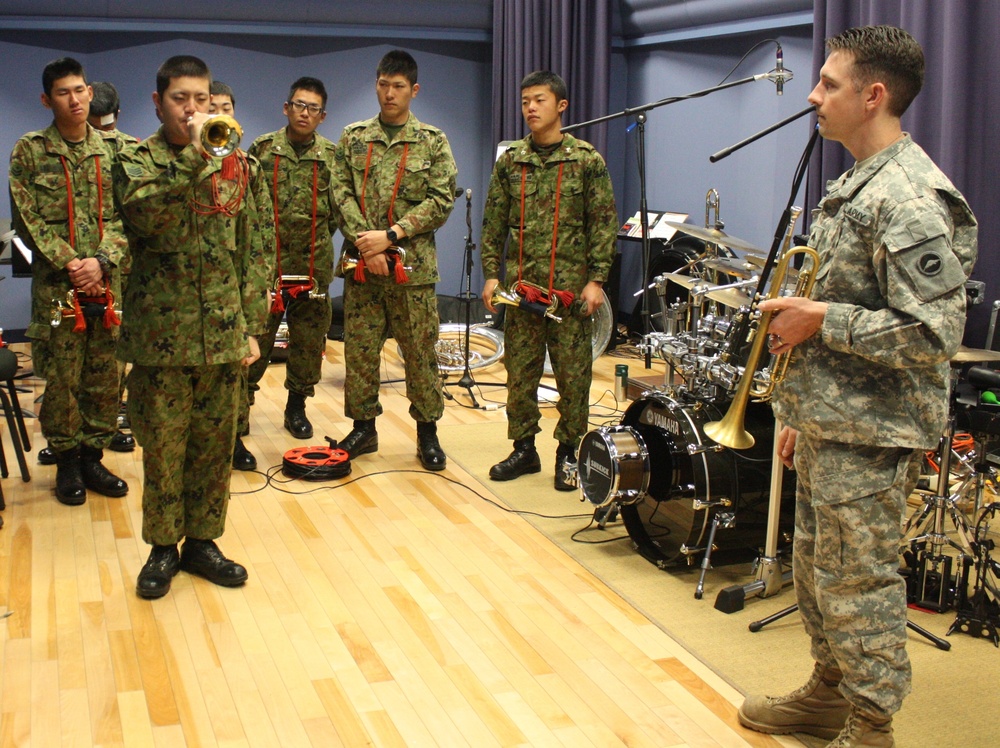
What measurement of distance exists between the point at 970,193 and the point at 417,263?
7.79ft

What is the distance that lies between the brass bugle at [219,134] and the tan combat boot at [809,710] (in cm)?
209

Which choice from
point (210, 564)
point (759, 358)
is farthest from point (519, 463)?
point (759, 358)

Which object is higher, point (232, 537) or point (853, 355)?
point (853, 355)

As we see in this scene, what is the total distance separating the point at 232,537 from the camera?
4141mm

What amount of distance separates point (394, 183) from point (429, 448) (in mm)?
1248

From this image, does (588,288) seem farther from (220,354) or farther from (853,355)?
(853,355)

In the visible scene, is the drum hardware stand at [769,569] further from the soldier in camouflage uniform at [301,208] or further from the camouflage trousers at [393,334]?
the soldier in camouflage uniform at [301,208]

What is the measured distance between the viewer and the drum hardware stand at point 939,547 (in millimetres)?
3520

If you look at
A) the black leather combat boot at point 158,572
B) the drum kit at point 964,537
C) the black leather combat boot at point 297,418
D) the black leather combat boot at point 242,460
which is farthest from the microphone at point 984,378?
the black leather combat boot at point 297,418

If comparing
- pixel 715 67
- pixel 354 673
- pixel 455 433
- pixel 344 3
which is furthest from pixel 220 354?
pixel 344 3

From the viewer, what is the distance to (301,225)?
17.1 feet

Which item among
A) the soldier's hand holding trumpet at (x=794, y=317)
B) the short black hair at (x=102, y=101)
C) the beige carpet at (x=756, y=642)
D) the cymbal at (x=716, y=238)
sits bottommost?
the beige carpet at (x=756, y=642)

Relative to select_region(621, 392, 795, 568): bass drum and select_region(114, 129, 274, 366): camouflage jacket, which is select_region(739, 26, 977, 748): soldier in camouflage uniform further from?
select_region(114, 129, 274, 366): camouflage jacket

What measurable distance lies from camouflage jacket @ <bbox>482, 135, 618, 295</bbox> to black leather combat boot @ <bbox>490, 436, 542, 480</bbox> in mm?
779
